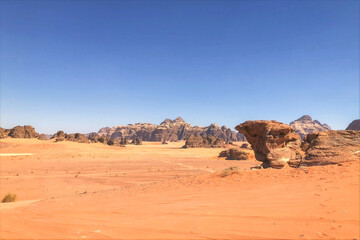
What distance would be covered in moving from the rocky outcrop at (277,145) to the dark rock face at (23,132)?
57.1 metres

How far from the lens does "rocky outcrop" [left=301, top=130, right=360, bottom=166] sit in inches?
394

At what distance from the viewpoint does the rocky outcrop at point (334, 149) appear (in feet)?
32.8

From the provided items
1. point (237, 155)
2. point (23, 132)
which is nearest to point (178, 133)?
point (23, 132)

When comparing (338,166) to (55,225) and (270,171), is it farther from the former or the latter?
(55,225)

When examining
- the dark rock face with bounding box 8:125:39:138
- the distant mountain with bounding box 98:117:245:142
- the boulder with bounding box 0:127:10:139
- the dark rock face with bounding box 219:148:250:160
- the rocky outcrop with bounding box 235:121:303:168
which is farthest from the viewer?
the distant mountain with bounding box 98:117:245:142

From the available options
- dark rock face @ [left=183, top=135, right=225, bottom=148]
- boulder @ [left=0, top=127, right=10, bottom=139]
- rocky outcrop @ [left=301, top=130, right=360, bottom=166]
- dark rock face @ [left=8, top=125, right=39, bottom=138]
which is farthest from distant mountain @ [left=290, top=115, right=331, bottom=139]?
rocky outcrop @ [left=301, top=130, right=360, bottom=166]

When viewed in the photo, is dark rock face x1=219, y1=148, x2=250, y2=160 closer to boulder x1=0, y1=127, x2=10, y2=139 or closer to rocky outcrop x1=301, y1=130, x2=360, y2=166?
rocky outcrop x1=301, y1=130, x2=360, y2=166

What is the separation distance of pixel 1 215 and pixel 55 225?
9.22 ft

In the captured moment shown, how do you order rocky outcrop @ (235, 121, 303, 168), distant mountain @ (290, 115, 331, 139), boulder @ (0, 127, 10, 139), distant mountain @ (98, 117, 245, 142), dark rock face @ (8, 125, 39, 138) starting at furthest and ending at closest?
distant mountain @ (290, 115, 331, 139)
distant mountain @ (98, 117, 245, 142)
dark rock face @ (8, 125, 39, 138)
boulder @ (0, 127, 10, 139)
rocky outcrop @ (235, 121, 303, 168)

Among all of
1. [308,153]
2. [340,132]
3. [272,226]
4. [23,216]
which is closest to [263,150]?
[308,153]

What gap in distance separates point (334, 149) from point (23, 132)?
204ft

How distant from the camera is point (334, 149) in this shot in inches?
412

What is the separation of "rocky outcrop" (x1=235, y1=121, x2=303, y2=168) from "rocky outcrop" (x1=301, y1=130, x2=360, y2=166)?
83 cm

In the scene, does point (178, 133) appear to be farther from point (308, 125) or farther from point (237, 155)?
point (308, 125)
